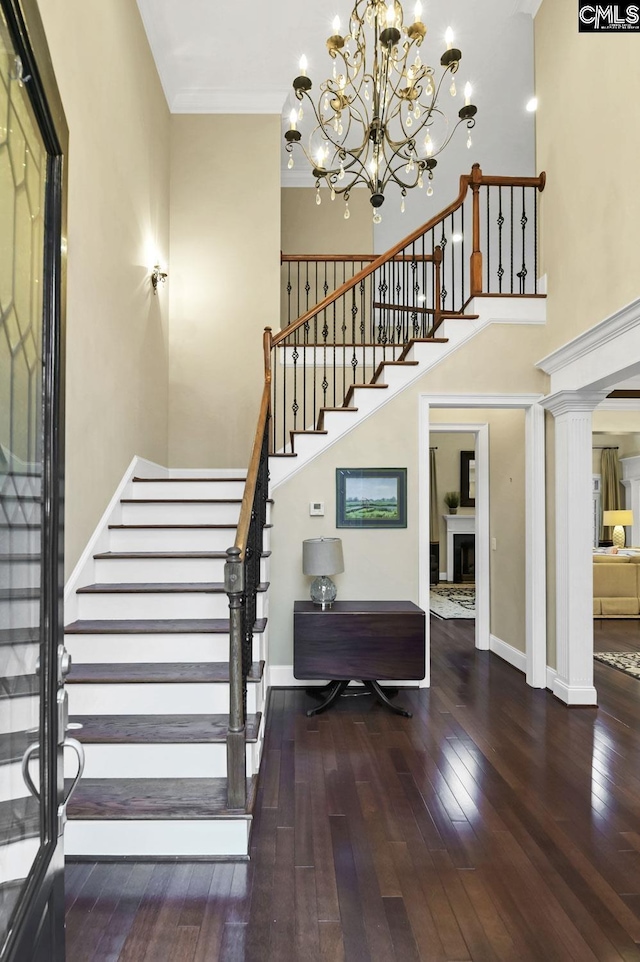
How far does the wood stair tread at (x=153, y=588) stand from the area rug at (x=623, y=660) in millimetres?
3685

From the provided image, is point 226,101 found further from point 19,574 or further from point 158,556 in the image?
point 19,574

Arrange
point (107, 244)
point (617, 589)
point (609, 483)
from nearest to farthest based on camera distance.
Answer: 1. point (107, 244)
2. point (617, 589)
3. point (609, 483)

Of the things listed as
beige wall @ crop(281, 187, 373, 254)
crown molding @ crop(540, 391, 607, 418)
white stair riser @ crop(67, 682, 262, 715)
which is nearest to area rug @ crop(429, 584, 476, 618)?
crown molding @ crop(540, 391, 607, 418)

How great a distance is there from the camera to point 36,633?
1.05m

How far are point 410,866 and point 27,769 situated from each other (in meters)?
1.98

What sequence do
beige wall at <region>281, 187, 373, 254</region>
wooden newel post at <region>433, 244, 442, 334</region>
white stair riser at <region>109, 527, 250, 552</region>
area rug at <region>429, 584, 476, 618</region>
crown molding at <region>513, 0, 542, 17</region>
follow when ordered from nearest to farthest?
white stair riser at <region>109, 527, 250, 552</region> < crown molding at <region>513, 0, 542, 17</region> < wooden newel post at <region>433, 244, 442, 334</region> < beige wall at <region>281, 187, 373, 254</region> < area rug at <region>429, 584, 476, 618</region>

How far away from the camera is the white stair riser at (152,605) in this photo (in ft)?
10.9

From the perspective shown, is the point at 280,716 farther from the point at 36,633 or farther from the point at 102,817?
the point at 36,633

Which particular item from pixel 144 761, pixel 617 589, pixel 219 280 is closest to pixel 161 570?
pixel 144 761

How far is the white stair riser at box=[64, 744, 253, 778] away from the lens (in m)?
2.61

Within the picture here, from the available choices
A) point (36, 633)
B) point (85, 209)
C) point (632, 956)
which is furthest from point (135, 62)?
point (632, 956)

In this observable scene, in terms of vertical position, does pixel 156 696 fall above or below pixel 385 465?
below

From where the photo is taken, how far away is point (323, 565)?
432 centimetres

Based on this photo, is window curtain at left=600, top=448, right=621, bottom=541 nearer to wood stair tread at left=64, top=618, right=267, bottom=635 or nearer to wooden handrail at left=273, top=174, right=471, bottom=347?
wooden handrail at left=273, top=174, right=471, bottom=347
